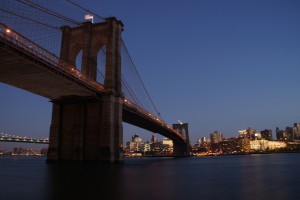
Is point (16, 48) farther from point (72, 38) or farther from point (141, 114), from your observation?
point (141, 114)

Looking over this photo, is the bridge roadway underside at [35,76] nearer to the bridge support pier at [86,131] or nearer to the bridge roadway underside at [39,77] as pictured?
the bridge roadway underside at [39,77]

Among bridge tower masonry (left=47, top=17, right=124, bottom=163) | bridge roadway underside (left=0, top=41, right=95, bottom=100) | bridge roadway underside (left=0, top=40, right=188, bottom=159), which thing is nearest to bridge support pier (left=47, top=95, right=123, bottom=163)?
bridge tower masonry (left=47, top=17, right=124, bottom=163)

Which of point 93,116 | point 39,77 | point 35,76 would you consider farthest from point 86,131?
point 35,76

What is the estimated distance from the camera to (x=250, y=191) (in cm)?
1669

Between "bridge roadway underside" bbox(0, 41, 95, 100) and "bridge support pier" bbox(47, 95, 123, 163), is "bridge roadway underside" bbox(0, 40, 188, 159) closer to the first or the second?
"bridge roadway underside" bbox(0, 41, 95, 100)

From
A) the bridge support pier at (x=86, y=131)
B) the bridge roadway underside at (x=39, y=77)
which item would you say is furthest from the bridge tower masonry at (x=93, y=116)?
the bridge roadway underside at (x=39, y=77)

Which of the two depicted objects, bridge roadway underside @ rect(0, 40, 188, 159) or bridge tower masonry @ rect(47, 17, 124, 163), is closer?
bridge roadway underside @ rect(0, 40, 188, 159)

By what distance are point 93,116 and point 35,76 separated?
11043 millimetres

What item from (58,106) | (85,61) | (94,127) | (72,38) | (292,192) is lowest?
(292,192)

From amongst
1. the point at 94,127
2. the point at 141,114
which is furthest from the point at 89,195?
the point at 141,114

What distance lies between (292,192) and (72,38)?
39749 mm

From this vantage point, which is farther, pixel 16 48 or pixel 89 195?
pixel 16 48

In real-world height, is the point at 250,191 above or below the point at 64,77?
below

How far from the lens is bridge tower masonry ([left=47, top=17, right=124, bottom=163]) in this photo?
4059 cm
